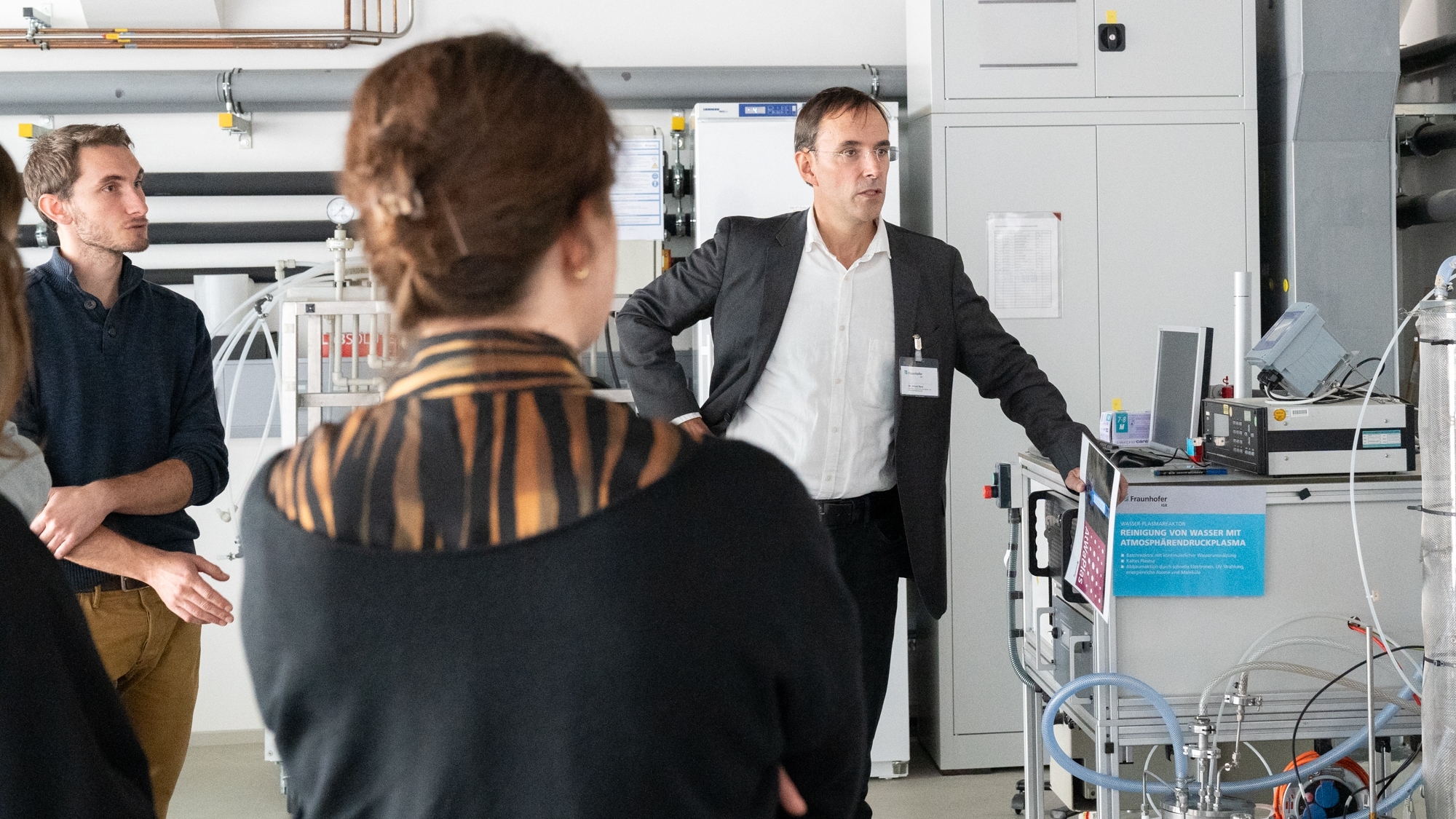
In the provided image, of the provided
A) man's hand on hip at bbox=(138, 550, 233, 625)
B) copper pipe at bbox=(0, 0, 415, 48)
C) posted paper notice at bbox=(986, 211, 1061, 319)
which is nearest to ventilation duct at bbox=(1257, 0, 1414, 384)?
posted paper notice at bbox=(986, 211, 1061, 319)

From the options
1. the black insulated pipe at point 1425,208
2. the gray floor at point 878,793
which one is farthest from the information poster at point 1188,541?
the black insulated pipe at point 1425,208

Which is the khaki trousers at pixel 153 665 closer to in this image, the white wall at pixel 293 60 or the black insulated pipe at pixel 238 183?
the white wall at pixel 293 60

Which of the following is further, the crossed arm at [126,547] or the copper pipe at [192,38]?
the copper pipe at [192,38]

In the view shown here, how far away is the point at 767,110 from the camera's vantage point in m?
3.41

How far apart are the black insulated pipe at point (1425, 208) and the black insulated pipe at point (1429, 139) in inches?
5.4

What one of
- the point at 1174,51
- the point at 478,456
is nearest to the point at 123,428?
the point at 478,456

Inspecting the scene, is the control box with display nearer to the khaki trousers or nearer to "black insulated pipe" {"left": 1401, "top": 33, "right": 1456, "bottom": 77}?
the khaki trousers

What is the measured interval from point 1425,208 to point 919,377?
2.29 meters

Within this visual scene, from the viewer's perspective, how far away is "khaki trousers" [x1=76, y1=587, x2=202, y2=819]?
2.02m

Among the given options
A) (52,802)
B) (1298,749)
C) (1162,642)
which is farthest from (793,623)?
(1298,749)

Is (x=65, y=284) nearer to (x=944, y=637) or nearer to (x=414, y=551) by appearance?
(x=414, y=551)

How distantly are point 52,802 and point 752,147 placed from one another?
287 cm

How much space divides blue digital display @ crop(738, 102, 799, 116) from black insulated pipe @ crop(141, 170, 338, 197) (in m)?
1.30

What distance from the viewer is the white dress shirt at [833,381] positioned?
2434mm
